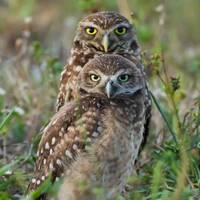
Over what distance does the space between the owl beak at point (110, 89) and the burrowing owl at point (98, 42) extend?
82 cm

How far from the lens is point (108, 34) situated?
716cm

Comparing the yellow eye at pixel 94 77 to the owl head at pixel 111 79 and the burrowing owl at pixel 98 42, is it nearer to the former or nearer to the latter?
the owl head at pixel 111 79


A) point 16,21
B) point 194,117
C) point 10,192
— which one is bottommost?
point 10,192

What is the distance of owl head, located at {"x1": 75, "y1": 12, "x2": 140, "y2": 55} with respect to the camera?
23.5 ft

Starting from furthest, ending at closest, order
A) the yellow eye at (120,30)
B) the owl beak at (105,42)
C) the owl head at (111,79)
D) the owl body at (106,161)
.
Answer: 1. the yellow eye at (120,30)
2. the owl beak at (105,42)
3. the owl head at (111,79)
4. the owl body at (106,161)

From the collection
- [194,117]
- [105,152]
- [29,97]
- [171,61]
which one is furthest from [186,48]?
[105,152]

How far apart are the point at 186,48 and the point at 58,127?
586cm

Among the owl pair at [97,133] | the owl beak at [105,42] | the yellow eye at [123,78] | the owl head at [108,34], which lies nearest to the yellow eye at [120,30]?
the owl head at [108,34]

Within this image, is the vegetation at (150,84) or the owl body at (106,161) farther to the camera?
the vegetation at (150,84)

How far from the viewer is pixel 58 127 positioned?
6.28m

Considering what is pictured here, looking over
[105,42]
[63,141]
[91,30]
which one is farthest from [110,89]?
[91,30]

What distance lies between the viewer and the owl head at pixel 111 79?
20.5 feet

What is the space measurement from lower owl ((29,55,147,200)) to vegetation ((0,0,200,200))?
16 cm

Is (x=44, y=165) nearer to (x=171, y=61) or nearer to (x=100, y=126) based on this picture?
(x=100, y=126)
